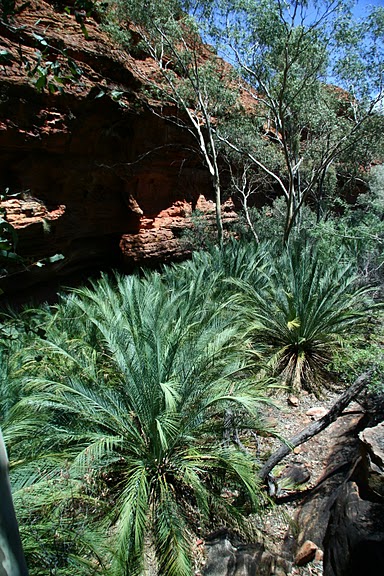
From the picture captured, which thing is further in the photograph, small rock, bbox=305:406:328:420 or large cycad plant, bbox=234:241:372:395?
large cycad plant, bbox=234:241:372:395

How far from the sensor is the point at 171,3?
8.87 m

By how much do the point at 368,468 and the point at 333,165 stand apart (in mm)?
14460

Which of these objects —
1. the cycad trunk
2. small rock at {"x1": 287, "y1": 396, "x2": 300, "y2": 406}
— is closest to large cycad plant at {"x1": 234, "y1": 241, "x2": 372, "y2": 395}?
small rock at {"x1": 287, "y1": 396, "x2": 300, "y2": 406}

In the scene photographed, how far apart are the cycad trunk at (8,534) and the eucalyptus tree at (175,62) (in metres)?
9.65

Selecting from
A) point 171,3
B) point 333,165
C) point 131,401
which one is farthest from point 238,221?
point 131,401

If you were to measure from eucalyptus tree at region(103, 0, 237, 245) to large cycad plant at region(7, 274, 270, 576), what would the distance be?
7495mm

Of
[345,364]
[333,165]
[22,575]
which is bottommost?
[345,364]

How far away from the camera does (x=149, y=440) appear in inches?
121

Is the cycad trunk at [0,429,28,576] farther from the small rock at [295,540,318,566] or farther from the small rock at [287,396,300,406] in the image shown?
the small rock at [287,396,300,406]

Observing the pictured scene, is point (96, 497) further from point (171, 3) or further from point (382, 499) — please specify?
point (171, 3)

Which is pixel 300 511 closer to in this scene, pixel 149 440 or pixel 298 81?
pixel 149 440

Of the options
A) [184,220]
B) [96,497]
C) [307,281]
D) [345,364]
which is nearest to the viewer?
[96,497]

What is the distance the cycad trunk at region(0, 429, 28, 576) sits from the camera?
31.4 inches

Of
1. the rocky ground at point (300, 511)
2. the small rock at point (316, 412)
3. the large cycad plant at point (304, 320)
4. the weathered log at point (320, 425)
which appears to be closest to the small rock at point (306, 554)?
the rocky ground at point (300, 511)
